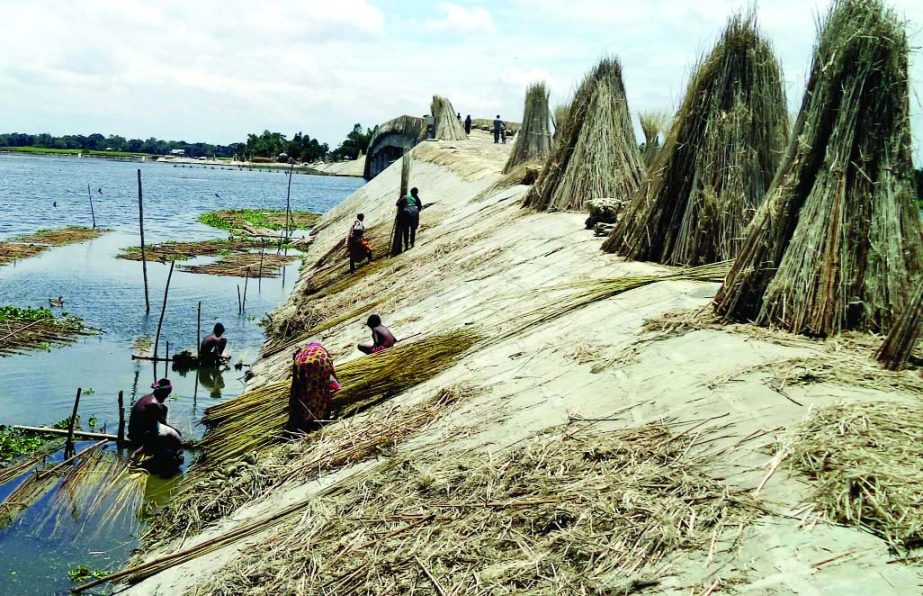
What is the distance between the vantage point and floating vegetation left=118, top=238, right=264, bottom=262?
92.8ft

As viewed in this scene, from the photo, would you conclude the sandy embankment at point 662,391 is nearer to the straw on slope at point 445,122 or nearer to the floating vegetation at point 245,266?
the floating vegetation at point 245,266

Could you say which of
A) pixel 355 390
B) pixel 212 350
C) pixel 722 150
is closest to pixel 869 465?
pixel 355 390

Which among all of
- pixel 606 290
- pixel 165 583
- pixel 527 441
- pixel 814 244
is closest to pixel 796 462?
pixel 527 441

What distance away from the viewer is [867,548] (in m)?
3.63

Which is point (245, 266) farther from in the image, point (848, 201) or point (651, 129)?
point (848, 201)

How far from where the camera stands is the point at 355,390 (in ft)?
26.5

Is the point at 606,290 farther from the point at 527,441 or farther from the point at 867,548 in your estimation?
the point at 867,548

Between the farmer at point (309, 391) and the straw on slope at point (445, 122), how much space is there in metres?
32.0

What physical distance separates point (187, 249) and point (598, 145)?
21.4 meters

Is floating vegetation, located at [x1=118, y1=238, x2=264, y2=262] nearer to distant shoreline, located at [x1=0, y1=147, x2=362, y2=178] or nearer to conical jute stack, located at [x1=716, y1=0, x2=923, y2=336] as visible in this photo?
conical jute stack, located at [x1=716, y1=0, x2=923, y2=336]

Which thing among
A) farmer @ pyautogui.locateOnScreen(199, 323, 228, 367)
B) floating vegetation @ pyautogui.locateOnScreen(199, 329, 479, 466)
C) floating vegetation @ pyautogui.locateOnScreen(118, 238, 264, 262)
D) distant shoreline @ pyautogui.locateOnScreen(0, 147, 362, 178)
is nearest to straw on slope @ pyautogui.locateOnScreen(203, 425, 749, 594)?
floating vegetation @ pyautogui.locateOnScreen(199, 329, 479, 466)

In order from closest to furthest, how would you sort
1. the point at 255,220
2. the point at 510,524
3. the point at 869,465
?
the point at 869,465 < the point at 510,524 < the point at 255,220

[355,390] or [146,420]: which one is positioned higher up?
[355,390]

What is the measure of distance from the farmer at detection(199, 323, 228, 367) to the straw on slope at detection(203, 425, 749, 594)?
918 centimetres
